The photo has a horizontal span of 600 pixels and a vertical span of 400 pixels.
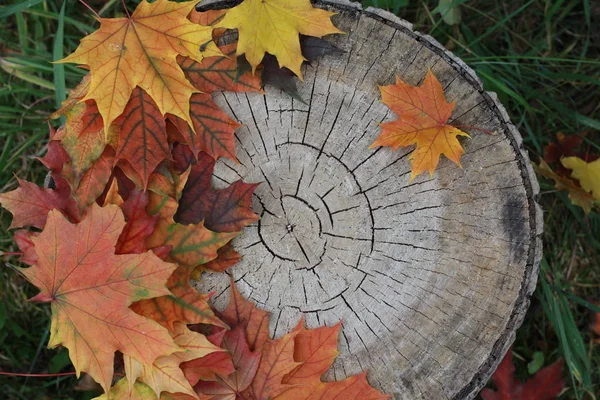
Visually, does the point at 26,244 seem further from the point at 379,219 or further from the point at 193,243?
the point at 379,219

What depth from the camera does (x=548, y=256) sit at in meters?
2.31

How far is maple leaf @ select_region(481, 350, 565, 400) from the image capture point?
6.57 feet

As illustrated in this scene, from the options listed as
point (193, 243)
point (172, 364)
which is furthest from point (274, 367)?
point (193, 243)

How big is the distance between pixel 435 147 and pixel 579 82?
1.13m

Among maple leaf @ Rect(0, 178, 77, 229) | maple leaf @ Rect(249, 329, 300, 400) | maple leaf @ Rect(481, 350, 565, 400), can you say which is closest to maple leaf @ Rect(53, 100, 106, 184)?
maple leaf @ Rect(0, 178, 77, 229)

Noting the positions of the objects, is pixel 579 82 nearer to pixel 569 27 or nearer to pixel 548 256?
pixel 569 27

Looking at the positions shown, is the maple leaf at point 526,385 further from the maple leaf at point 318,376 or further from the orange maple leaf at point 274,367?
the orange maple leaf at point 274,367

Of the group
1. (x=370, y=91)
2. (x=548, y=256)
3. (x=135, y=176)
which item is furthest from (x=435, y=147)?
(x=548, y=256)

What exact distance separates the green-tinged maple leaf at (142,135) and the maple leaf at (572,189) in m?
1.41

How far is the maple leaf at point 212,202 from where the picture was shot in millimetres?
1545

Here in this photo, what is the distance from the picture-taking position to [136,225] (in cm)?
149

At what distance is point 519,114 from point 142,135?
163 centimetres

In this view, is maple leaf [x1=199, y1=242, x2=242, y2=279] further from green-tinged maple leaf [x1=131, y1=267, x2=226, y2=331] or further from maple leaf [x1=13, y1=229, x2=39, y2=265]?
maple leaf [x1=13, y1=229, x2=39, y2=265]

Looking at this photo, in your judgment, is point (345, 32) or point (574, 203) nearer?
point (345, 32)
